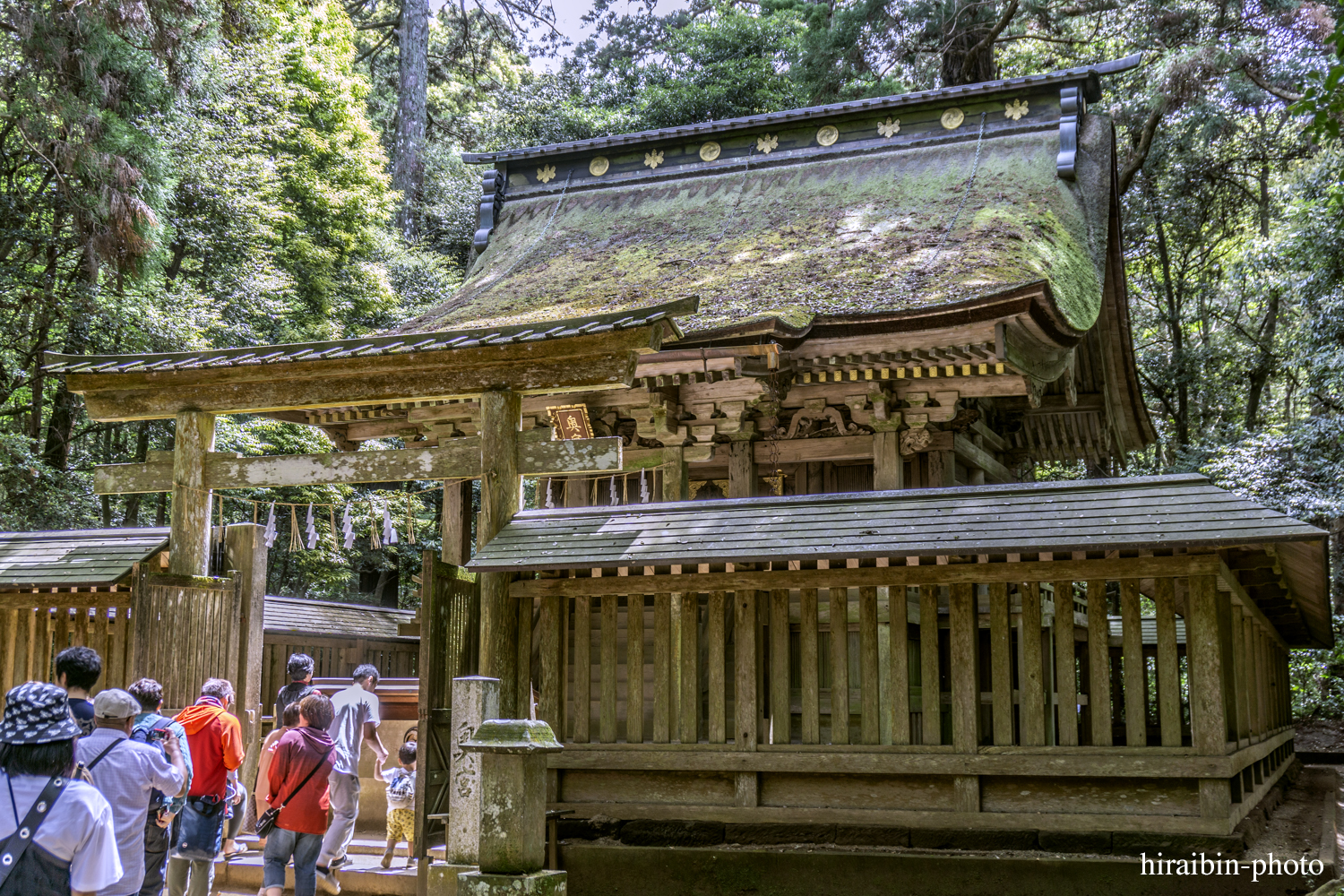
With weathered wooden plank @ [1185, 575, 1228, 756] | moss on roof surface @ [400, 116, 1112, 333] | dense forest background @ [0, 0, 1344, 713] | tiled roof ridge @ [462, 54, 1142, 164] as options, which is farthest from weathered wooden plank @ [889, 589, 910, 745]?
dense forest background @ [0, 0, 1344, 713]

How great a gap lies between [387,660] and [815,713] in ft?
26.6

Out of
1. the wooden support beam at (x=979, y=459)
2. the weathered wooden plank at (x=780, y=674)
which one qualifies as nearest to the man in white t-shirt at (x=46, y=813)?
the weathered wooden plank at (x=780, y=674)

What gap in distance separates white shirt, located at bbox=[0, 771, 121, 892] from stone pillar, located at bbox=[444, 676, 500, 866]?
283 centimetres

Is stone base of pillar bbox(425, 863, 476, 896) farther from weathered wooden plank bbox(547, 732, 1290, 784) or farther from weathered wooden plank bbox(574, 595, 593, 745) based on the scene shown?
weathered wooden plank bbox(574, 595, 593, 745)

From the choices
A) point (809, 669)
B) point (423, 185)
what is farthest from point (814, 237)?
point (423, 185)

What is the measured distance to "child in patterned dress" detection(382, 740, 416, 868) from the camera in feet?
25.5

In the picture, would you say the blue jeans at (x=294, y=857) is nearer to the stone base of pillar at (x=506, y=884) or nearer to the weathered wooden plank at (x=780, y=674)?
the stone base of pillar at (x=506, y=884)

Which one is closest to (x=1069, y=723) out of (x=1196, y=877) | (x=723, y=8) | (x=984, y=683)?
(x=1196, y=877)

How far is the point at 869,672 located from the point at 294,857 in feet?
11.8

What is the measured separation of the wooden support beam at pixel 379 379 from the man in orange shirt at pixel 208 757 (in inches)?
101

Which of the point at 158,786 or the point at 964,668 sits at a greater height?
the point at 964,668

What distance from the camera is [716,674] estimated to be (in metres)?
7.48

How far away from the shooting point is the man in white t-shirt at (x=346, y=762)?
7.06m

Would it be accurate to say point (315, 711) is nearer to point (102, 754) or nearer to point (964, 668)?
point (102, 754)
